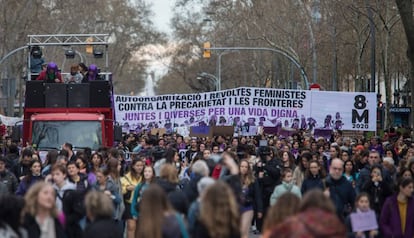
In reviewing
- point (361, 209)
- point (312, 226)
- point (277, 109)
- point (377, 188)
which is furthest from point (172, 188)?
point (277, 109)

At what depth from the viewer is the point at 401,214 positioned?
14.1m

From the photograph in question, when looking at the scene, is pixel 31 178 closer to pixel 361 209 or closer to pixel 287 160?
pixel 361 209

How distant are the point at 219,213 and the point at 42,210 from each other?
202 cm

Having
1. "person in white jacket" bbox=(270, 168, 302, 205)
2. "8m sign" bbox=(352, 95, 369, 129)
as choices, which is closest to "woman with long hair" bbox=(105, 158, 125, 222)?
"person in white jacket" bbox=(270, 168, 302, 205)

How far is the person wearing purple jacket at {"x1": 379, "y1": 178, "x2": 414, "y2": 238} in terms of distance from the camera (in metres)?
13.9

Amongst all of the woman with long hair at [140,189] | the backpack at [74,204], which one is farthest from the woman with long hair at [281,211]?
the woman with long hair at [140,189]

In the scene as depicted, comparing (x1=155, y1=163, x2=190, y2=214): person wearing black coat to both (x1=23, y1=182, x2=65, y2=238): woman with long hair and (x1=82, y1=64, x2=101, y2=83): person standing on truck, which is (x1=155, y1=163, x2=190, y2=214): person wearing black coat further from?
(x1=82, y1=64, x2=101, y2=83): person standing on truck

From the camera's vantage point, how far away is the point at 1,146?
27984mm

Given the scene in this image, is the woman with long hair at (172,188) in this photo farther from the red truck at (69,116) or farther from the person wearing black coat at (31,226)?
the red truck at (69,116)

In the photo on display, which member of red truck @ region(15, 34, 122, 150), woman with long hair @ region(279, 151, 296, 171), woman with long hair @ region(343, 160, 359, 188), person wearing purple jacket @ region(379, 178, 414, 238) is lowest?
person wearing purple jacket @ region(379, 178, 414, 238)

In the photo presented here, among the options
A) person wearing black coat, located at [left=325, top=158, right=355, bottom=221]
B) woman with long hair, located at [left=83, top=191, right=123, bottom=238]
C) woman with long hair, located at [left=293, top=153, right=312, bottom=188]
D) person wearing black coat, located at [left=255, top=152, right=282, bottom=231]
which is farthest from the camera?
person wearing black coat, located at [left=255, top=152, right=282, bottom=231]

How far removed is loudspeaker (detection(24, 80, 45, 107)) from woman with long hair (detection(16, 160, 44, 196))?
30.8 feet

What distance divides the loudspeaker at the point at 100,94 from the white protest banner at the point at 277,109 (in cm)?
514

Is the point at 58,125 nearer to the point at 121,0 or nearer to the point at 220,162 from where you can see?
the point at 220,162
